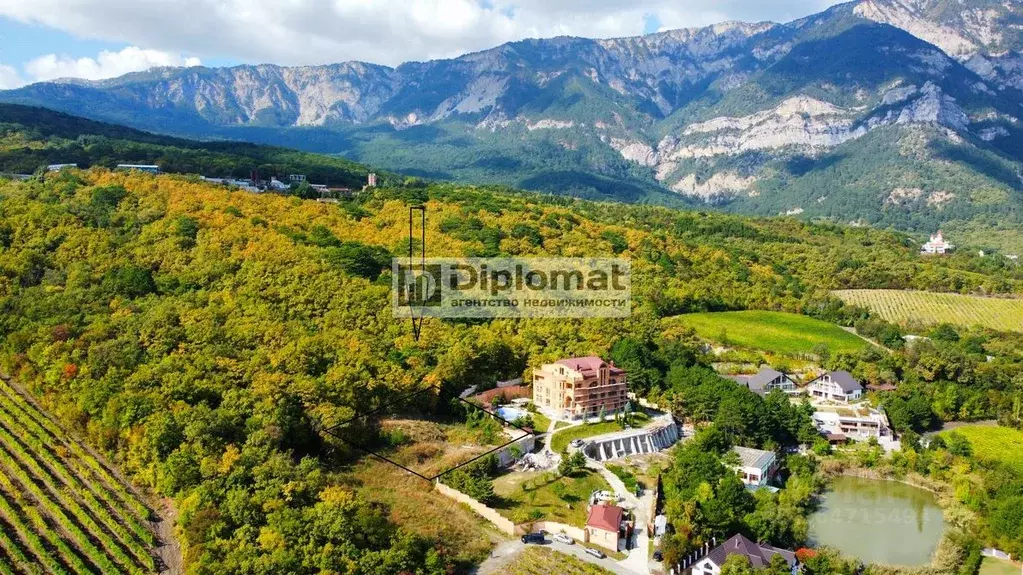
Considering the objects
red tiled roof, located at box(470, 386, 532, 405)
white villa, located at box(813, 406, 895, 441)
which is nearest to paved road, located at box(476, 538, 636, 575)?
red tiled roof, located at box(470, 386, 532, 405)

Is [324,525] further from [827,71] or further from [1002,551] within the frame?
[827,71]

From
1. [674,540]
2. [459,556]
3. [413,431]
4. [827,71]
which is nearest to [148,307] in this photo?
[413,431]

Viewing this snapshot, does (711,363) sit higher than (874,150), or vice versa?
(874,150)

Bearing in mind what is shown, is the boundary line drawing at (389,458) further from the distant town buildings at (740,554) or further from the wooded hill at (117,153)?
the wooded hill at (117,153)

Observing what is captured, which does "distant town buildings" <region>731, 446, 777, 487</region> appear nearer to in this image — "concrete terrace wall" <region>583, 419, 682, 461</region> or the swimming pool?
"concrete terrace wall" <region>583, 419, 682, 461</region>

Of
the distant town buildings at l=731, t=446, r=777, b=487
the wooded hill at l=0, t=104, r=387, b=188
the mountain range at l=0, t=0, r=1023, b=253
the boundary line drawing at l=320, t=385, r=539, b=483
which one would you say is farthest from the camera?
the mountain range at l=0, t=0, r=1023, b=253

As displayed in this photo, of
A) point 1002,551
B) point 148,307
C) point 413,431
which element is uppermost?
point 148,307

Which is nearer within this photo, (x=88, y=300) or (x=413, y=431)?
(x=413, y=431)

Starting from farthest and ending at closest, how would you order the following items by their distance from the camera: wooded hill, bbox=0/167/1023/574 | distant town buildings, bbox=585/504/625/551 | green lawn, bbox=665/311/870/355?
green lawn, bbox=665/311/870/355 < distant town buildings, bbox=585/504/625/551 < wooded hill, bbox=0/167/1023/574
